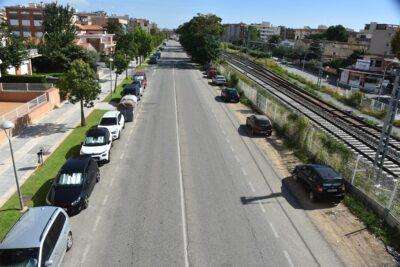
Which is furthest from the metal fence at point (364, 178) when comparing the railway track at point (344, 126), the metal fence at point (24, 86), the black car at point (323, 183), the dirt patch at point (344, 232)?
the metal fence at point (24, 86)

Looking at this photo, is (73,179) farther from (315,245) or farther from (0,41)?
(0,41)

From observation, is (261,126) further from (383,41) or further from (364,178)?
(383,41)

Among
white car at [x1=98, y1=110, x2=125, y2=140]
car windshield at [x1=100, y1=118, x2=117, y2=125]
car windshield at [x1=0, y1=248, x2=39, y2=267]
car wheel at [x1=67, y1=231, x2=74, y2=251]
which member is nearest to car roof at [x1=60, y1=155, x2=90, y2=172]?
car wheel at [x1=67, y1=231, x2=74, y2=251]

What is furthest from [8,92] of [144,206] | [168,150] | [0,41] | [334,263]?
[334,263]

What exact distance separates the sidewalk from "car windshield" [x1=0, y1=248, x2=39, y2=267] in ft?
19.8

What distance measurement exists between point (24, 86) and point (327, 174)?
30.2 m

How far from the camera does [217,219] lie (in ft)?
50.6

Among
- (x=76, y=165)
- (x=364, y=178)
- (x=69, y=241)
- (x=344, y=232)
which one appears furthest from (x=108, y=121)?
(x=344, y=232)

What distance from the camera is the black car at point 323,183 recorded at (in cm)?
1672

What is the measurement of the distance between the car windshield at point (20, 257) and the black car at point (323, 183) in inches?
486

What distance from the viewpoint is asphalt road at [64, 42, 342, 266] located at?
13.0 m

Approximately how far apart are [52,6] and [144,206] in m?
59.4

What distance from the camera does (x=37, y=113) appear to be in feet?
96.6

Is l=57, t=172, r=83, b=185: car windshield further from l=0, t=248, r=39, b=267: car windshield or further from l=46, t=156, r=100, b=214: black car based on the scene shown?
l=0, t=248, r=39, b=267: car windshield
